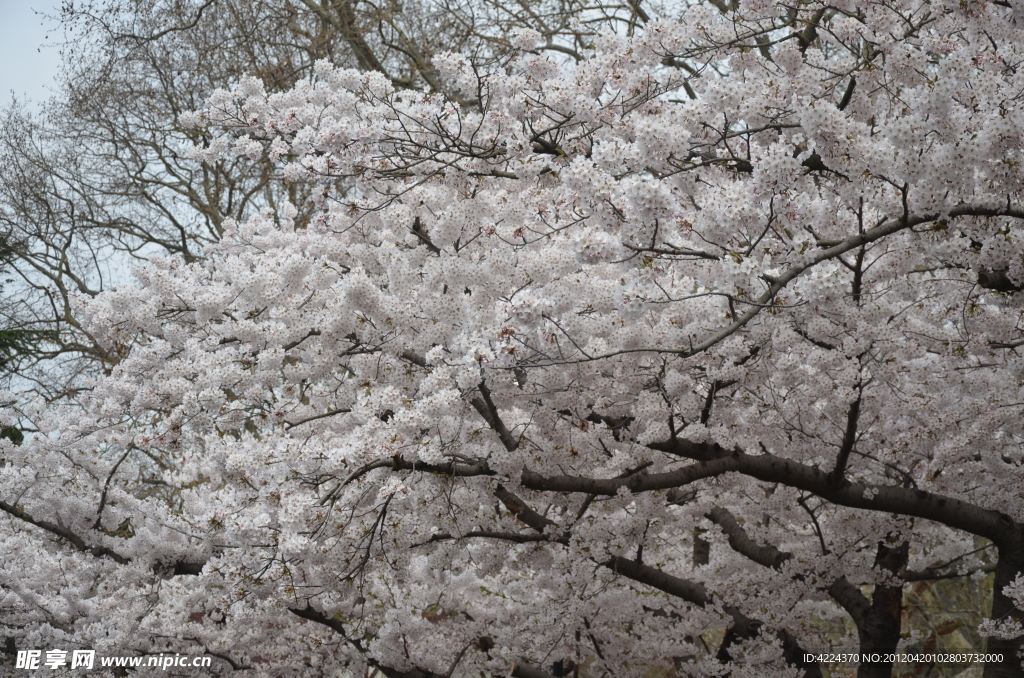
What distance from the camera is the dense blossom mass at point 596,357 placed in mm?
3850

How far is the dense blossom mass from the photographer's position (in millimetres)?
3850

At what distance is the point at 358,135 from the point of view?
499 cm

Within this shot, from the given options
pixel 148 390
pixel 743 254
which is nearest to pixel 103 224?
pixel 148 390

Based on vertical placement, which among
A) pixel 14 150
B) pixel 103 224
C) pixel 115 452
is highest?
pixel 14 150

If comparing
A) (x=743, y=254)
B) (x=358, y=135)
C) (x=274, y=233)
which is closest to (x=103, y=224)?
(x=274, y=233)

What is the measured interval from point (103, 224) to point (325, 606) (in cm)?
912

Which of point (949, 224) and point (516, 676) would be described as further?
point (516, 676)

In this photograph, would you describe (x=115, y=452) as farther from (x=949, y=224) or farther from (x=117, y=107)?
(x=949, y=224)

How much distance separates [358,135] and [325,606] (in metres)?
3.82

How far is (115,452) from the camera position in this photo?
381 inches

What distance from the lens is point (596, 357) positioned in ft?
11.3

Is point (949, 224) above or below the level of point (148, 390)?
above

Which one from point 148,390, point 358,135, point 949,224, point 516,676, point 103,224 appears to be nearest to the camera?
point 949,224

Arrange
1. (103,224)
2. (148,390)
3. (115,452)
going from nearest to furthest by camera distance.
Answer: (148,390) → (115,452) → (103,224)
